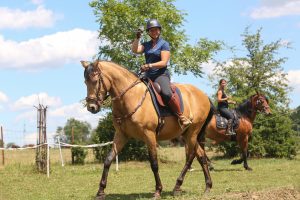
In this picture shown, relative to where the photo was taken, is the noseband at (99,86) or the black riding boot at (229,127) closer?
the noseband at (99,86)

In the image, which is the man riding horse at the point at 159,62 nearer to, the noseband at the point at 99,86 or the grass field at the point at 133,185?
the noseband at the point at 99,86

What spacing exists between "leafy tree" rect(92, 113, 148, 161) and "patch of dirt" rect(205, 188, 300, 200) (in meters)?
14.5

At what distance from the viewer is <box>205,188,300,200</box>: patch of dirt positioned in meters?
8.52

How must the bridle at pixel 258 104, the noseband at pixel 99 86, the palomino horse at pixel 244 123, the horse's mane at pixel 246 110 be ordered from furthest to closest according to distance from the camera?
1. the horse's mane at pixel 246 110
2. the bridle at pixel 258 104
3. the palomino horse at pixel 244 123
4. the noseband at pixel 99 86

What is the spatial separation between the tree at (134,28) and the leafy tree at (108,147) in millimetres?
3128

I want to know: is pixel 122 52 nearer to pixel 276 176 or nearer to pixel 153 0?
pixel 153 0

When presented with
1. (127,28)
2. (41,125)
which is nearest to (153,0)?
(127,28)

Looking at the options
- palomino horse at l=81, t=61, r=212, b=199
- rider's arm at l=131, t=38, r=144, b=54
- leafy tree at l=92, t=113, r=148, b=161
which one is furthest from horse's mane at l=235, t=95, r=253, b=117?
rider's arm at l=131, t=38, r=144, b=54

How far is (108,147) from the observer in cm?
2317

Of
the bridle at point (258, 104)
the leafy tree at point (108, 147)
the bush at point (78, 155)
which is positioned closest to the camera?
the bridle at point (258, 104)

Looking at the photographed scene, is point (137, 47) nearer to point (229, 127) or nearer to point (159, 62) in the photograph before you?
point (159, 62)

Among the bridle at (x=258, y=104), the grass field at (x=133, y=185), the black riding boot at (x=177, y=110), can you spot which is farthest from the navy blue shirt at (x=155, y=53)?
the bridle at (x=258, y=104)

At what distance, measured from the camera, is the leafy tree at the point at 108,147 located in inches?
922

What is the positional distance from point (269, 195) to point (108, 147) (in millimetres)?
15072
